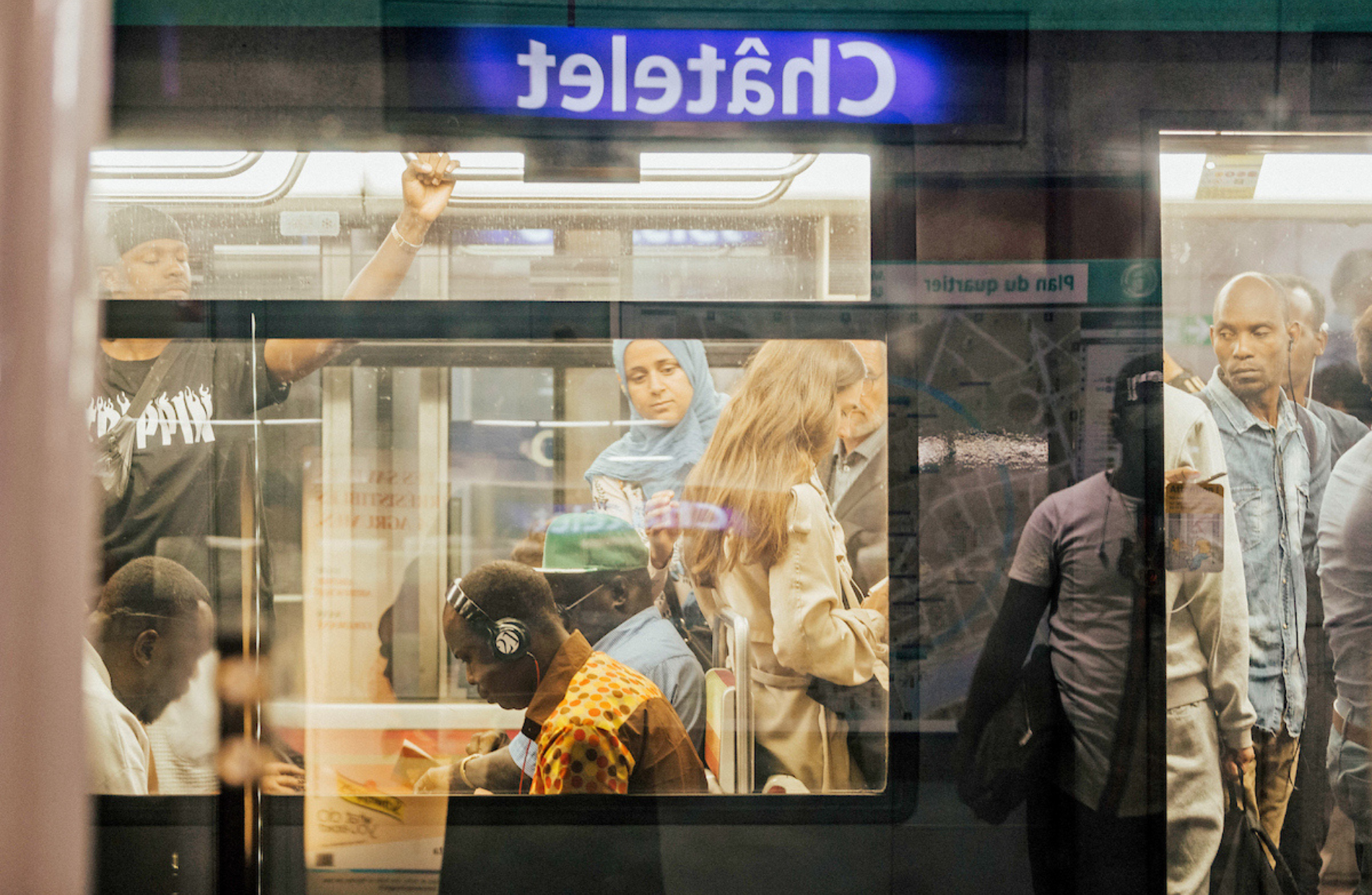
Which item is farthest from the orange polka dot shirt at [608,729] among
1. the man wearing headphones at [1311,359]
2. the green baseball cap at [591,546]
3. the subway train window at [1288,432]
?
the man wearing headphones at [1311,359]

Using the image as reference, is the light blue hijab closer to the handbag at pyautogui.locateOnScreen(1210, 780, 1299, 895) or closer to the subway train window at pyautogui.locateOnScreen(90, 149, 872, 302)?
the subway train window at pyautogui.locateOnScreen(90, 149, 872, 302)

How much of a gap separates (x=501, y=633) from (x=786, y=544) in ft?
2.93

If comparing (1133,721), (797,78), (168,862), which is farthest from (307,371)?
(1133,721)

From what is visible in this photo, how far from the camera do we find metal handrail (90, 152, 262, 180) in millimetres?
2756

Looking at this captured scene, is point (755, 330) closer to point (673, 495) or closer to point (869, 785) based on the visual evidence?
point (673, 495)

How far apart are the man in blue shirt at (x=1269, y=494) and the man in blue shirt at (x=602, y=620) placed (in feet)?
5.57

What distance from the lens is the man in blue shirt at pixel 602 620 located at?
274cm

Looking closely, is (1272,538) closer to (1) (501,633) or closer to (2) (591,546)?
(2) (591,546)

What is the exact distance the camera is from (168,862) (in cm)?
277

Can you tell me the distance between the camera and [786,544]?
9.12 feet

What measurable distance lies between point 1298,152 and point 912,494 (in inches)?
61.3

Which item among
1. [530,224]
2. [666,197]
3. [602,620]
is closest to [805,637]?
[602,620]

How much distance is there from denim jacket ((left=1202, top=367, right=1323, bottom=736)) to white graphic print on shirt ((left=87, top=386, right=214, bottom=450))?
3.04 m

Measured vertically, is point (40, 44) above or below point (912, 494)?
above
